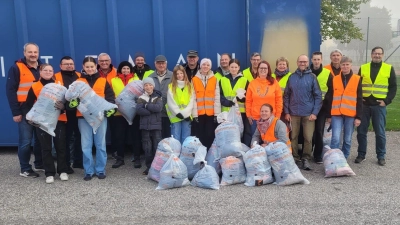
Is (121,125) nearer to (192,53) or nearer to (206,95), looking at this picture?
(206,95)

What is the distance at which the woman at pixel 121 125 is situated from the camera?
4.49 m

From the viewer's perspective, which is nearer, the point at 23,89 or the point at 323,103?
the point at 23,89

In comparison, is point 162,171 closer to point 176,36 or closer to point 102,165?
point 102,165

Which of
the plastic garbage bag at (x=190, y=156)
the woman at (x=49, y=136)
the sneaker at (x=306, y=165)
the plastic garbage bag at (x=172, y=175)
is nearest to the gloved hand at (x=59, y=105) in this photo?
the woman at (x=49, y=136)

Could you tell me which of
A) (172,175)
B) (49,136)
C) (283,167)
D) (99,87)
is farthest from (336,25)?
(49,136)

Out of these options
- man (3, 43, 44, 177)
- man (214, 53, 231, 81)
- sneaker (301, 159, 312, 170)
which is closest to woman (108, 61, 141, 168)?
man (3, 43, 44, 177)

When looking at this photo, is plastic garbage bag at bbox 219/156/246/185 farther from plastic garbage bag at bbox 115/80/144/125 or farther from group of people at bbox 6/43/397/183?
plastic garbage bag at bbox 115/80/144/125

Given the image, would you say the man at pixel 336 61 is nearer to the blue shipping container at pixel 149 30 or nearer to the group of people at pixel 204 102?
the group of people at pixel 204 102

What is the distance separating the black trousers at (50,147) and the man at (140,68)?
116cm

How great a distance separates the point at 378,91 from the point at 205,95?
2195 millimetres

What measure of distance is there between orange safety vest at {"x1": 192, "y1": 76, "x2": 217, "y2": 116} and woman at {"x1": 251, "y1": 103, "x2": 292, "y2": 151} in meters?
0.67

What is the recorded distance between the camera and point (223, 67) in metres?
4.53

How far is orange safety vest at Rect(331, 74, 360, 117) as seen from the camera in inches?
167

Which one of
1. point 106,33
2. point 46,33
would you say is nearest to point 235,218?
point 106,33
